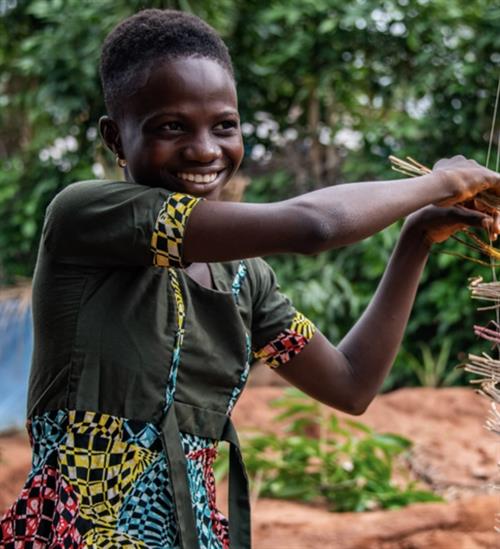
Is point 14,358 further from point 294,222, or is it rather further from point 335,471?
point 294,222

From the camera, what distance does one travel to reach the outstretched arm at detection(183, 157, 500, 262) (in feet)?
4.72

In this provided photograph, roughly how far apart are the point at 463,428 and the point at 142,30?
5.14m

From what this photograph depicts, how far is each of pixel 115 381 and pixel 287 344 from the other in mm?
474

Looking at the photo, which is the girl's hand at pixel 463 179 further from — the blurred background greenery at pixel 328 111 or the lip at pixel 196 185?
the blurred background greenery at pixel 328 111

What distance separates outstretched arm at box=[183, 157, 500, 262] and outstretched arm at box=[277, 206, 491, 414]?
0.42 metres

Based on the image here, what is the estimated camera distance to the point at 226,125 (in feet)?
5.38

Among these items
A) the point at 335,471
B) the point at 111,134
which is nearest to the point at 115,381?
the point at 111,134

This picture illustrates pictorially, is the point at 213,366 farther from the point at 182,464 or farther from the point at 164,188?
the point at 164,188

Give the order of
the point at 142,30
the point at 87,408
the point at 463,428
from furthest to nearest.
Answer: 1. the point at 463,428
2. the point at 142,30
3. the point at 87,408

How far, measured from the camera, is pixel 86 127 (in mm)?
7492

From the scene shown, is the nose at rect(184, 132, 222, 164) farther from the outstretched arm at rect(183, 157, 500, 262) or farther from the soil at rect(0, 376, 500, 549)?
the soil at rect(0, 376, 500, 549)

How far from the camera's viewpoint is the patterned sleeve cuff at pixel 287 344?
190 centimetres

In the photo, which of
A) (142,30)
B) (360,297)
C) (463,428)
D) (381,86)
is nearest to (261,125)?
(381,86)

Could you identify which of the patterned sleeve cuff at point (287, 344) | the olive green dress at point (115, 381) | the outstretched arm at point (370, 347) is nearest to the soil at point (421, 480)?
the outstretched arm at point (370, 347)
